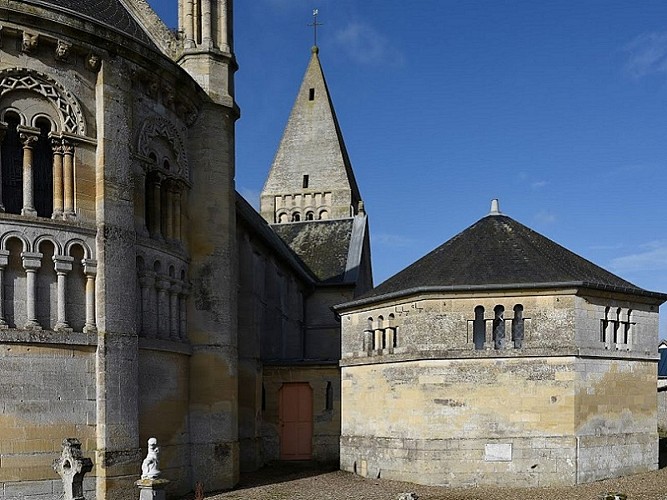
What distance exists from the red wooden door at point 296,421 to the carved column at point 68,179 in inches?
547

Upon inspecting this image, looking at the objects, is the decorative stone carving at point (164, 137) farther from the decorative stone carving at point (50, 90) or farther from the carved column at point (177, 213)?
the decorative stone carving at point (50, 90)

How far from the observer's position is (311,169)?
5162cm

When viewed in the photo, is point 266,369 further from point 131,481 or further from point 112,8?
point 112,8

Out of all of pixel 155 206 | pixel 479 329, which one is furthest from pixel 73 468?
pixel 479 329

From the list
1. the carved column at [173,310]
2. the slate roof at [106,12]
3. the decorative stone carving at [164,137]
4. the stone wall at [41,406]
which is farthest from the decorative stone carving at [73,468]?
the slate roof at [106,12]

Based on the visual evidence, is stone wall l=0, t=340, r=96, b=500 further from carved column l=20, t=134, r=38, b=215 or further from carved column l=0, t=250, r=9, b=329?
carved column l=20, t=134, r=38, b=215

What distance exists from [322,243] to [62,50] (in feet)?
96.2

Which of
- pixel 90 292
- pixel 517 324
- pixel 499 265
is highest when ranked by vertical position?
pixel 499 265

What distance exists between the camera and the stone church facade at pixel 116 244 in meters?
15.2

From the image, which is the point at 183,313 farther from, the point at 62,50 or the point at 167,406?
the point at 62,50

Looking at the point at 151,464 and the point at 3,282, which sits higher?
the point at 3,282

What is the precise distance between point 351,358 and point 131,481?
8599mm

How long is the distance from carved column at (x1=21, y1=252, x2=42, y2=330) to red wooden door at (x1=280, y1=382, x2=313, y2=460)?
14.0 m

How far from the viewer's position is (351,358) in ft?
75.8
